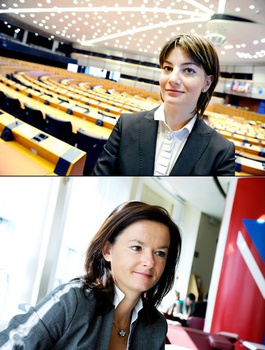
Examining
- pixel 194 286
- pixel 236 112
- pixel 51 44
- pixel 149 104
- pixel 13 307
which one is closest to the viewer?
pixel 13 307

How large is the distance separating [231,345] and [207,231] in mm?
196

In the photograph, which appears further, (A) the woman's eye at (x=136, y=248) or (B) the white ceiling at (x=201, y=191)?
(B) the white ceiling at (x=201, y=191)

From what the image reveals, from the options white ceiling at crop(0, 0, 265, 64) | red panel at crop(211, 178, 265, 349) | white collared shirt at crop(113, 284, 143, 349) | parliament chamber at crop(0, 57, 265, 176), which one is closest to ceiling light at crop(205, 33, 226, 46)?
white ceiling at crop(0, 0, 265, 64)

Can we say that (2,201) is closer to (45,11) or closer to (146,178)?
(146,178)

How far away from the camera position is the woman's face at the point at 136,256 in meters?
0.46

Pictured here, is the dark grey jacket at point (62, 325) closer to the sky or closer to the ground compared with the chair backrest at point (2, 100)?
closer to the ground

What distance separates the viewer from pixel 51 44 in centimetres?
111

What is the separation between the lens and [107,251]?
0.47 meters

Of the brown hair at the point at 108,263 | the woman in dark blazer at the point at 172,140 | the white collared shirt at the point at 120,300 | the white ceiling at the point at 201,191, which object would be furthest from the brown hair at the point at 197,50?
the white collared shirt at the point at 120,300

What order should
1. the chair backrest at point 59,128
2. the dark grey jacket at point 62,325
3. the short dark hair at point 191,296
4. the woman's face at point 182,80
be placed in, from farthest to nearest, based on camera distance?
the chair backrest at point 59,128, the woman's face at point 182,80, the short dark hair at point 191,296, the dark grey jacket at point 62,325

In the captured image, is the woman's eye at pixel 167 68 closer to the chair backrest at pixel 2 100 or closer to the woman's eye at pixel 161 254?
the woman's eye at pixel 161 254

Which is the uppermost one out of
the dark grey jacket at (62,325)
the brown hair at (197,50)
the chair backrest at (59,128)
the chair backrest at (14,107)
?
the brown hair at (197,50)

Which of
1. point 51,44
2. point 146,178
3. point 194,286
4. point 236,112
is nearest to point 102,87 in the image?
point 51,44

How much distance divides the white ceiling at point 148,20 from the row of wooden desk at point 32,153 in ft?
1.07
